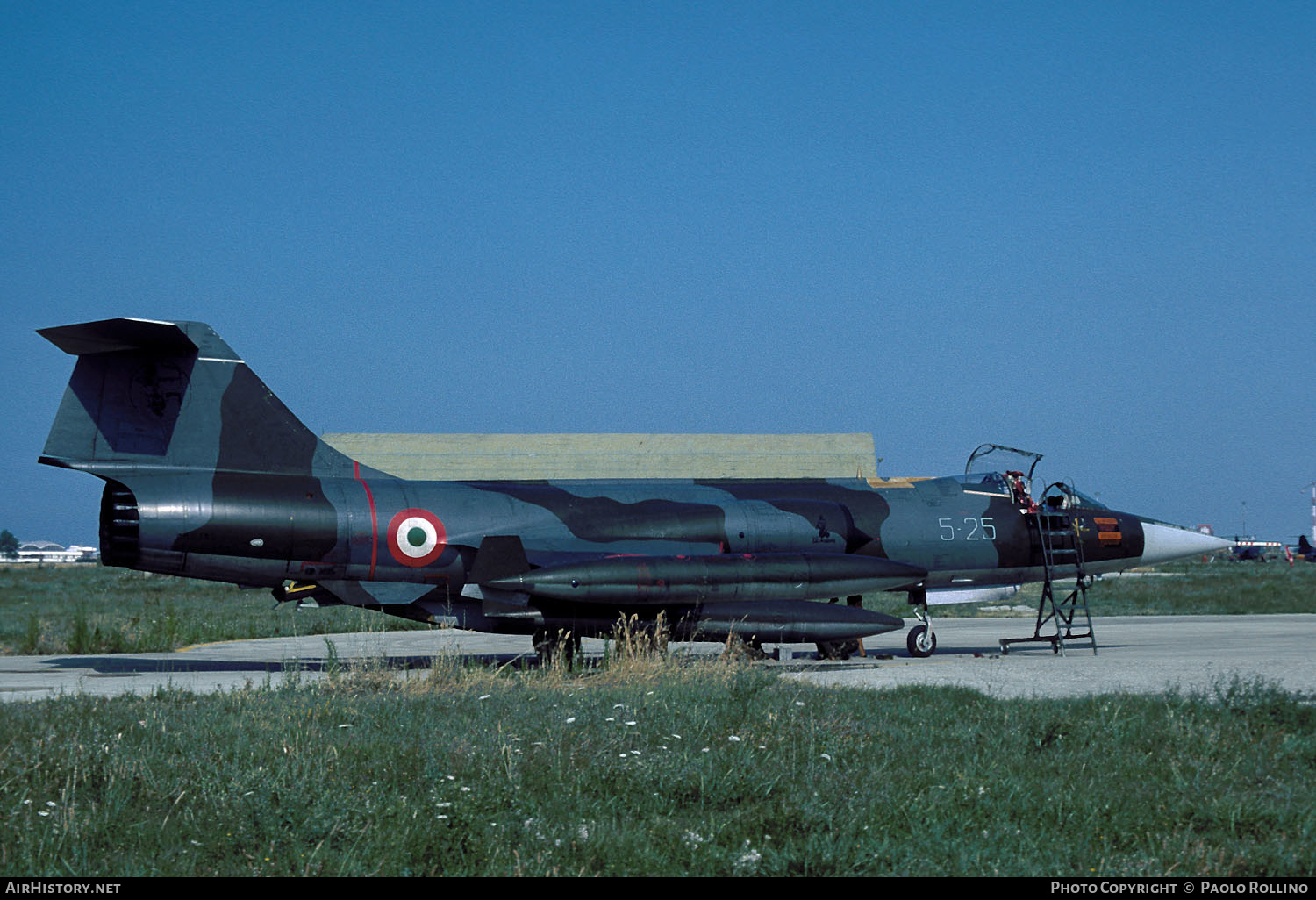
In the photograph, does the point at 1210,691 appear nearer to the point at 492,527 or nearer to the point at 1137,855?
the point at 1137,855

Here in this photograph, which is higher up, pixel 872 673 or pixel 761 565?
pixel 761 565

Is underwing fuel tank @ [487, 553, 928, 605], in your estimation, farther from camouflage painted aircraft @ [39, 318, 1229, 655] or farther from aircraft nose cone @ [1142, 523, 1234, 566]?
aircraft nose cone @ [1142, 523, 1234, 566]

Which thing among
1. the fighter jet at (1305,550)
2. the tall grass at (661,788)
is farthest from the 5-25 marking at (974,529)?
the fighter jet at (1305,550)

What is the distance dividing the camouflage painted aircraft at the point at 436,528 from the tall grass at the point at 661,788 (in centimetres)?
461

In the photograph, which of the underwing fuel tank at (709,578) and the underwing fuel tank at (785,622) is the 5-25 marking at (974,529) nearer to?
→ the underwing fuel tank at (709,578)

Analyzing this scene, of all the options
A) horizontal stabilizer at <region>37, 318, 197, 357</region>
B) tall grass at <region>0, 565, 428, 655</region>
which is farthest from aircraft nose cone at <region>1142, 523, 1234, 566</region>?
horizontal stabilizer at <region>37, 318, 197, 357</region>

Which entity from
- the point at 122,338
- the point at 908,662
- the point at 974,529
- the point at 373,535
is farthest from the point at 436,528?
the point at 974,529

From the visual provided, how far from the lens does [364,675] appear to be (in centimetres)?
1228

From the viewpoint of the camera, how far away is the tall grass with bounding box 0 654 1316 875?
18.4 feet

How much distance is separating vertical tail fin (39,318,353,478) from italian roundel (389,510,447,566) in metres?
1.49

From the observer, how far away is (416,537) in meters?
16.0
